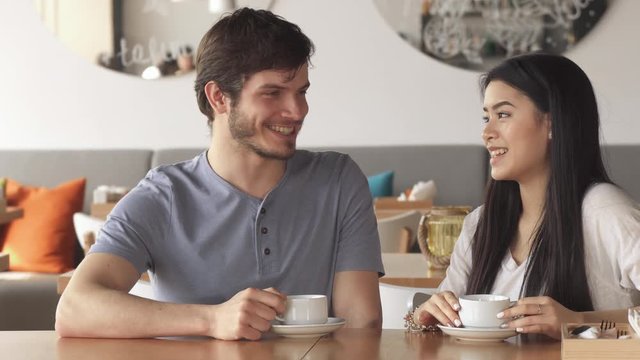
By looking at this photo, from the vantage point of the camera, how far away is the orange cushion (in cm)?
505

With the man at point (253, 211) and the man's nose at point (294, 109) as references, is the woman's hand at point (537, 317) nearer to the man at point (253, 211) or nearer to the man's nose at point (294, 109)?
the man at point (253, 211)

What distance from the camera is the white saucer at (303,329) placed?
160 cm

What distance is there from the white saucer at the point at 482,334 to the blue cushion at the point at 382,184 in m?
3.38

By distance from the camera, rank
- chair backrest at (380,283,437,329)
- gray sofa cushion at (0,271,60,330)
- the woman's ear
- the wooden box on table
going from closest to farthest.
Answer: the wooden box on table, the woman's ear, chair backrest at (380,283,437,329), gray sofa cushion at (0,271,60,330)

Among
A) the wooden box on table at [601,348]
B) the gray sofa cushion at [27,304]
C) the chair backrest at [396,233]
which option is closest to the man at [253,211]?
the wooden box on table at [601,348]

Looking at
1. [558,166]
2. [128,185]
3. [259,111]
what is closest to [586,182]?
[558,166]

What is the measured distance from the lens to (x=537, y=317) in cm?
159

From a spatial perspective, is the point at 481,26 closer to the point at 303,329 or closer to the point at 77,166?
the point at 77,166

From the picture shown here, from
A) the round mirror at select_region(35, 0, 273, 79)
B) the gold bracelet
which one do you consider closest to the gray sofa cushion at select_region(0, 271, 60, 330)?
the round mirror at select_region(35, 0, 273, 79)

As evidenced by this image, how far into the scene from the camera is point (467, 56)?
513 centimetres

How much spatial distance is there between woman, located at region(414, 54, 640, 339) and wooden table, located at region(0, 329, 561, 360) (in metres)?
0.37

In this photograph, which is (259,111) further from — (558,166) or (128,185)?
(128,185)

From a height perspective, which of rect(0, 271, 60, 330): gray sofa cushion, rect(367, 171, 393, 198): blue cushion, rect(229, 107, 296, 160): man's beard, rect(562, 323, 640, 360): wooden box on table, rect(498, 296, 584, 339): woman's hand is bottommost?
rect(0, 271, 60, 330): gray sofa cushion

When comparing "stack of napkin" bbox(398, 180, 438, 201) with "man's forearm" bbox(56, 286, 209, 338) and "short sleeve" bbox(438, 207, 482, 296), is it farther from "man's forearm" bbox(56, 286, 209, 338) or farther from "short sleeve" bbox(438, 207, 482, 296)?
"man's forearm" bbox(56, 286, 209, 338)
